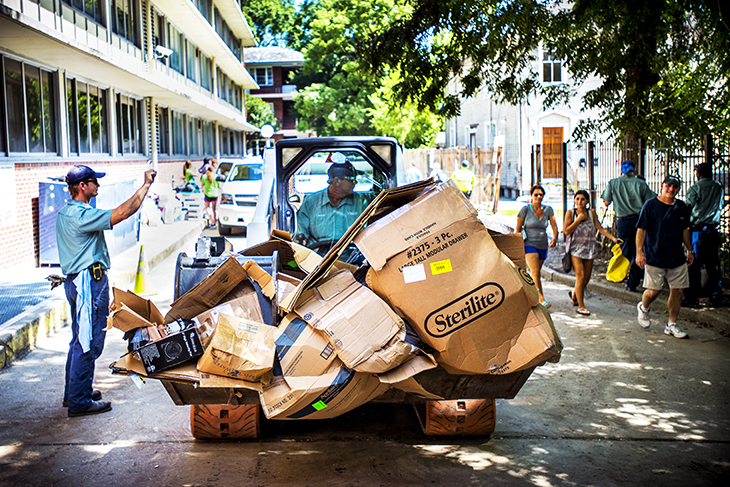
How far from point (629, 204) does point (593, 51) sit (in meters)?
2.80

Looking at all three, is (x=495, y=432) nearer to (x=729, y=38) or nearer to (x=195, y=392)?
(x=195, y=392)

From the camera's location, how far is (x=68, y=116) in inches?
618

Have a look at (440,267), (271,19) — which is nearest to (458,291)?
(440,267)

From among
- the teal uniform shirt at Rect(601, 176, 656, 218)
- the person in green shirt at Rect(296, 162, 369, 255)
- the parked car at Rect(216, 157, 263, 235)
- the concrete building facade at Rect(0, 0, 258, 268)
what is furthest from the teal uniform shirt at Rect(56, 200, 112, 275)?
the parked car at Rect(216, 157, 263, 235)

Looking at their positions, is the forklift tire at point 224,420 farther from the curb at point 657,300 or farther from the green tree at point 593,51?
the green tree at point 593,51

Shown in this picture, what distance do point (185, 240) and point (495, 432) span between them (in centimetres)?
1342

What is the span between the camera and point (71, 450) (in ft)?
15.3

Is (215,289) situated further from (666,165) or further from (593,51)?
(666,165)

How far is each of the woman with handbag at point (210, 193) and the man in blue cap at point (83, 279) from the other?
50.7 feet

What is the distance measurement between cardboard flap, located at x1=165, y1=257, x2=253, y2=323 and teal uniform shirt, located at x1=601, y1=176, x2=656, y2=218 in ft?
25.2

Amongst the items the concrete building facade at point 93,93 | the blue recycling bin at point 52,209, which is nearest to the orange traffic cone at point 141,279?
the blue recycling bin at point 52,209

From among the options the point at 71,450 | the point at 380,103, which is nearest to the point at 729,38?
the point at 71,450

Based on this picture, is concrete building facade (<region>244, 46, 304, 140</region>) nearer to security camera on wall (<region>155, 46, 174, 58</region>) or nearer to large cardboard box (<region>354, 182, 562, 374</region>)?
security camera on wall (<region>155, 46, 174, 58</region>)

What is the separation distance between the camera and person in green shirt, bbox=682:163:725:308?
8914 millimetres
